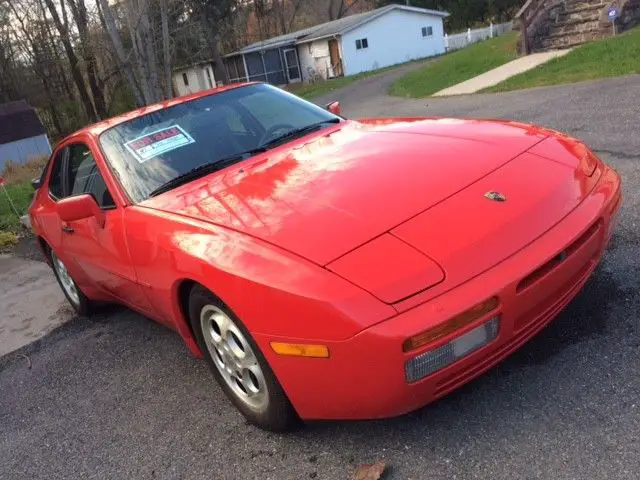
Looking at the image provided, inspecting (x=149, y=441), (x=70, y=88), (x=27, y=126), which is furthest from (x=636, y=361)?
(x=70, y=88)

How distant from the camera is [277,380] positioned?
2.34m

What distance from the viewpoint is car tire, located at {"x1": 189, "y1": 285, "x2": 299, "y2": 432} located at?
2.39 metres

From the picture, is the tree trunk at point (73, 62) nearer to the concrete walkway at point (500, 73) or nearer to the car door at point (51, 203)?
the concrete walkway at point (500, 73)

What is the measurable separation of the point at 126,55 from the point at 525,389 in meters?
15.9

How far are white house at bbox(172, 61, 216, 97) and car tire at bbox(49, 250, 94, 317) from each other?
43598 mm

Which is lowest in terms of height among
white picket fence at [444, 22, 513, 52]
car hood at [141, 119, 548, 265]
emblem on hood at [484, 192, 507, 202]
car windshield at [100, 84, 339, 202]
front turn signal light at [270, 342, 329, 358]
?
white picket fence at [444, 22, 513, 52]

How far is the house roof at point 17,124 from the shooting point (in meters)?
28.2

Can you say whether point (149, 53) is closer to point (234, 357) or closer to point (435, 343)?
point (234, 357)

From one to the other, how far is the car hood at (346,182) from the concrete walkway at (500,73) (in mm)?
10069

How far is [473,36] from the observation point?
136ft

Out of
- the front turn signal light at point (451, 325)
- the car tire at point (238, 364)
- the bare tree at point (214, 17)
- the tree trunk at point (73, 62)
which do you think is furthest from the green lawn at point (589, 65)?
the bare tree at point (214, 17)

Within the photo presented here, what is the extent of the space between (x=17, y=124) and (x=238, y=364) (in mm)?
30256

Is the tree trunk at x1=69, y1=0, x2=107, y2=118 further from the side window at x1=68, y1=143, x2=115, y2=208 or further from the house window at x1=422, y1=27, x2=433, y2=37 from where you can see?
the house window at x1=422, y1=27, x2=433, y2=37

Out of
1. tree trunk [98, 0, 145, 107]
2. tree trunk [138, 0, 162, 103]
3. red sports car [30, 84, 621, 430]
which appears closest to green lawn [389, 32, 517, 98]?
tree trunk [138, 0, 162, 103]
